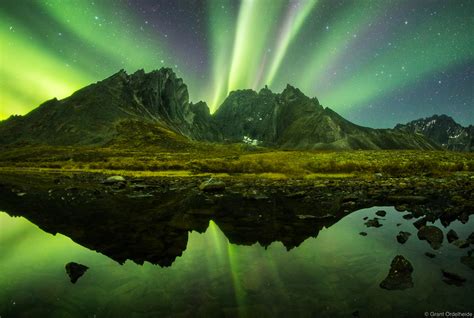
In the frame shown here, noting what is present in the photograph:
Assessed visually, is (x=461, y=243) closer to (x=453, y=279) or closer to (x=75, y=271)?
(x=453, y=279)

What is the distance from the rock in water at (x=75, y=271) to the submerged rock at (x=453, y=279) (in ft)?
36.4

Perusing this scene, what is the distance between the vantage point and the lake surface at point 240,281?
7633 millimetres

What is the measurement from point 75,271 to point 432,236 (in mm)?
13711

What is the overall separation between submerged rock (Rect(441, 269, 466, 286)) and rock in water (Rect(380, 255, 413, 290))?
90 centimetres

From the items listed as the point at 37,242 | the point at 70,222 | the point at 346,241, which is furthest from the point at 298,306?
the point at 70,222

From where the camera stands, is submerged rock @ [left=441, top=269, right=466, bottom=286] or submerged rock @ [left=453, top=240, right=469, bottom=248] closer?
submerged rock @ [left=441, top=269, right=466, bottom=286]

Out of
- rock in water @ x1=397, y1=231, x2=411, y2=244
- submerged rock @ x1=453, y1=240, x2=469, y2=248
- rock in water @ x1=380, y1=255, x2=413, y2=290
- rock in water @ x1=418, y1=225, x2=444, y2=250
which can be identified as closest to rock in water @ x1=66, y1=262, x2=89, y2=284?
rock in water @ x1=380, y1=255, x2=413, y2=290

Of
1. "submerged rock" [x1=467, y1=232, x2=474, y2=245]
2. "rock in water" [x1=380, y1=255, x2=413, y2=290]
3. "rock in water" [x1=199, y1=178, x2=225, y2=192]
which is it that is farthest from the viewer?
"rock in water" [x1=199, y1=178, x2=225, y2=192]

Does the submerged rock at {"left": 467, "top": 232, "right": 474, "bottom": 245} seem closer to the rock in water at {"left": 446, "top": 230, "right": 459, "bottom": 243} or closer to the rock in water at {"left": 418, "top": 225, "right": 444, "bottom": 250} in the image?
the rock in water at {"left": 446, "top": 230, "right": 459, "bottom": 243}

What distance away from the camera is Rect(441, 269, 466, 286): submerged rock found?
8.66 m

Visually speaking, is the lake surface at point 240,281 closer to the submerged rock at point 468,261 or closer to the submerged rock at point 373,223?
the submerged rock at point 468,261

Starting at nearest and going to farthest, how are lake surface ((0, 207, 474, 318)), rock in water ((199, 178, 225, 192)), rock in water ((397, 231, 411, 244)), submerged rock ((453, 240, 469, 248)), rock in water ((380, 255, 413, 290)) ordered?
1. lake surface ((0, 207, 474, 318))
2. rock in water ((380, 255, 413, 290))
3. submerged rock ((453, 240, 469, 248))
4. rock in water ((397, 231, 411, 244))
5. rock in water ((199, 178, 225, 192))

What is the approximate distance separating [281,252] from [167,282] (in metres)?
4.69

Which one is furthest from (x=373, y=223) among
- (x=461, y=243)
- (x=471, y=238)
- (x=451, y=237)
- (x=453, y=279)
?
(x=453, y=279)
